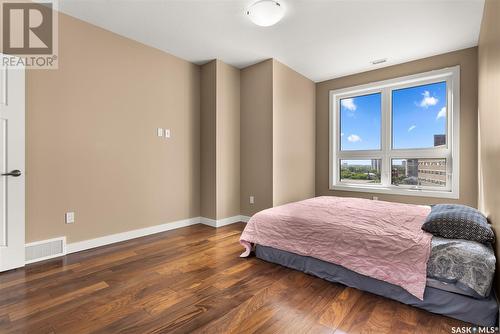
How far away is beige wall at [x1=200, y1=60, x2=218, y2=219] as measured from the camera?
3.92m

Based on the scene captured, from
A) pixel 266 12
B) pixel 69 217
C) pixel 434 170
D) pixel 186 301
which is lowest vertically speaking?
pixel 186 301

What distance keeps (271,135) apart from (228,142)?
0.73 meters

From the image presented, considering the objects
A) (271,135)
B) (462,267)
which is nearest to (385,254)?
(462,267)

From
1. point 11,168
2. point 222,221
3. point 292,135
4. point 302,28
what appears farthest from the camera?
point 292,135

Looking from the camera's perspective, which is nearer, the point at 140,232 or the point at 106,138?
the point at 106,138

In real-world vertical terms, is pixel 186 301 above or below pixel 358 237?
below

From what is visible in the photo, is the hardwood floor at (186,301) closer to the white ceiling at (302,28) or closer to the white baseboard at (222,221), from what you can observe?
the white baseboard at (222,221)

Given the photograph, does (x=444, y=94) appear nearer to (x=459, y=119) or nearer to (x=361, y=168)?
(x=459, y=119)

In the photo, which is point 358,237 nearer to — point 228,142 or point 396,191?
point 396,191

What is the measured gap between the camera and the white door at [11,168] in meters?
2.24

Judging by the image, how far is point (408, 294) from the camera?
5.71 ft

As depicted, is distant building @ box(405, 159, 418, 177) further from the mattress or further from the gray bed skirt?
the gray bed skirt

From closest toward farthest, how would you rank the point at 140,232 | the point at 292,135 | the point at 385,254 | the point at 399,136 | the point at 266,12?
1. the point at 385,254
2. the point at 266,12
3. the point at 140,232
4. the point at 399,136
5. the point at 292,135

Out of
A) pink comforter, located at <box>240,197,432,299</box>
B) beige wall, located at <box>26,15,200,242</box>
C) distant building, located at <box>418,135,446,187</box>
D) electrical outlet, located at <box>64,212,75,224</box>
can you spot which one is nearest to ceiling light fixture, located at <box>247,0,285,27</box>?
beige wall, located at <box>26,15,200,242</box>
